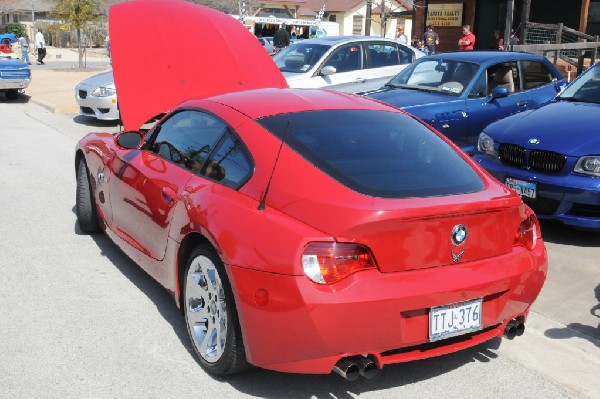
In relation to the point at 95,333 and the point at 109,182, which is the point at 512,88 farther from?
the point at 95,333

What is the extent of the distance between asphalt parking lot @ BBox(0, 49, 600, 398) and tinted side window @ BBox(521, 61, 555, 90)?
3691 mm

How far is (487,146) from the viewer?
702 centimetres

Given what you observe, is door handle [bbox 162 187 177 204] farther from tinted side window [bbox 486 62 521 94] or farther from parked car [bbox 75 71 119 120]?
parked car [bbox 75 71 119 120]

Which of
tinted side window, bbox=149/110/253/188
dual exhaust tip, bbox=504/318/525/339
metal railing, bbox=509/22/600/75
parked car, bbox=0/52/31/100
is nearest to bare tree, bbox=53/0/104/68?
parked car, bbox=0/52/31/100

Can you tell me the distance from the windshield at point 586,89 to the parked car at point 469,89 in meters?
1.10

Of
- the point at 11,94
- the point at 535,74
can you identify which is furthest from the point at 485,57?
the point at 11,94

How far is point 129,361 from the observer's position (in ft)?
13.1

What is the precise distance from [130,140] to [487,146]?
3.60m

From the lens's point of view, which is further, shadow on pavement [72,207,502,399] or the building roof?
the building roof

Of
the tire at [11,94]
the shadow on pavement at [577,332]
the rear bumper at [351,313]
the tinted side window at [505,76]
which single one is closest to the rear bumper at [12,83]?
the tire at [11,94]

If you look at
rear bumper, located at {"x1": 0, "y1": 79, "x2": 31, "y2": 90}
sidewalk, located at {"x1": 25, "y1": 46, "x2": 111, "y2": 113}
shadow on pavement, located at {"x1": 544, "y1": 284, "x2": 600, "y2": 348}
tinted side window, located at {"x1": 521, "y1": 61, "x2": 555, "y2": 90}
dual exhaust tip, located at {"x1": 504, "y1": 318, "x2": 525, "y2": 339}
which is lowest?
sidewalk, located at {"x1": 25, "y1": 46, "x2": 111, "y2": 113}

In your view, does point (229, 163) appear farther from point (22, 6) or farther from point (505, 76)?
point (22, 6)

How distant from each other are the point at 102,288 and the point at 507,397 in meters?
2.91

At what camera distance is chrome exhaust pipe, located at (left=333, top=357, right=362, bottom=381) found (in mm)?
3309
